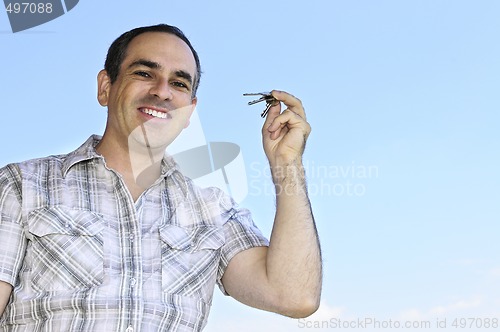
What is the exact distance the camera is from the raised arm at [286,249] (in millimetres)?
2434

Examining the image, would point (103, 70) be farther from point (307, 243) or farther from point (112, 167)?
point (307, 243)

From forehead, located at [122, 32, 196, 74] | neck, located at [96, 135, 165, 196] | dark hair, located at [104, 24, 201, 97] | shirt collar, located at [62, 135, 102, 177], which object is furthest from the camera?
dark hair, located at [104, 24, 201, 97]

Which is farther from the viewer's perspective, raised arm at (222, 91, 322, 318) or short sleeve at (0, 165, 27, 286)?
raised arm at (222, 91, 322, 318)

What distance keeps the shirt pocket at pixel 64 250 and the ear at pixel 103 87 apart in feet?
2.55

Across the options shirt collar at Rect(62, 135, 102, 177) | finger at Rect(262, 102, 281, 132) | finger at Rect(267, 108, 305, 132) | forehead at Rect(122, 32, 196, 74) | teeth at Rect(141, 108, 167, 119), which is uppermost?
forehead at Rect(122, 32, 196, 74)

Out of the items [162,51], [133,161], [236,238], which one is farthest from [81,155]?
[236,238]

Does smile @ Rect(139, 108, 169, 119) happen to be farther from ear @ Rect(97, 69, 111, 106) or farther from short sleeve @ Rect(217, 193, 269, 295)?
short sleeve @ Rect(217, 193, 269, 295)

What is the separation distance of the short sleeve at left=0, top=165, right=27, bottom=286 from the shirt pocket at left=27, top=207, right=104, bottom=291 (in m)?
0.04

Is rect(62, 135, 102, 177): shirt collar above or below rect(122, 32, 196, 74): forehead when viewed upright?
below

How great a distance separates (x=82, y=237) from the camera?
2316 mm

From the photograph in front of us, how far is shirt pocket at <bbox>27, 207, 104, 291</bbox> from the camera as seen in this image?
2219 mm

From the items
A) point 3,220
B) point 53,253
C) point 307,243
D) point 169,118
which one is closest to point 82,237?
point 53,253

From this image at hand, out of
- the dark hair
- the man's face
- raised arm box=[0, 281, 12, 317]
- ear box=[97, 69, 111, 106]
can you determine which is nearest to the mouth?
the man's face

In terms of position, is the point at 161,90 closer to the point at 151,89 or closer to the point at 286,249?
the point at 151,89
